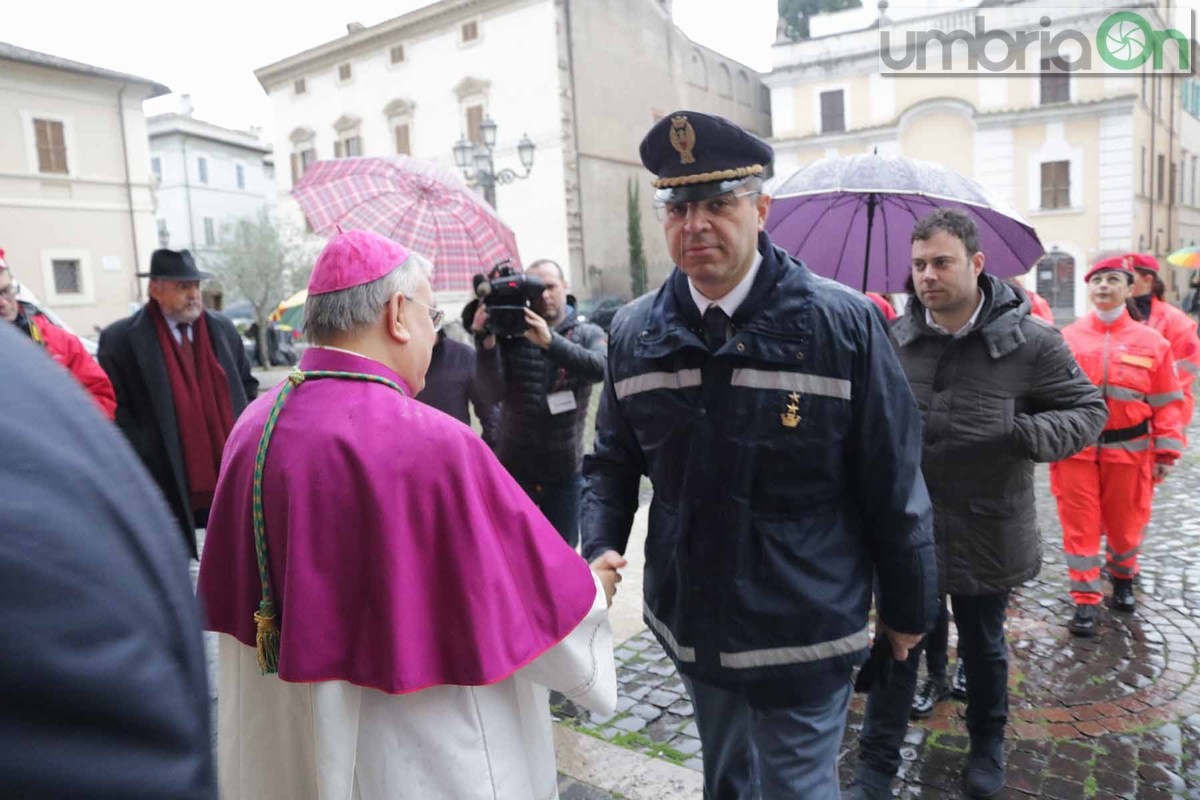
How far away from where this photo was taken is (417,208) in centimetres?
560

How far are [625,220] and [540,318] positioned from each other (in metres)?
29.9

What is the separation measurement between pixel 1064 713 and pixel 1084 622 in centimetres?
105

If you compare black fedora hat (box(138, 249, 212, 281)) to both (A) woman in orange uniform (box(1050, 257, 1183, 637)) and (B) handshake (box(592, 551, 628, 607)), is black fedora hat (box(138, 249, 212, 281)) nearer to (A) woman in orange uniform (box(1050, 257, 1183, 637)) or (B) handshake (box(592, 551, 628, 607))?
(B) handshake (box(592, 551, 628, 607))

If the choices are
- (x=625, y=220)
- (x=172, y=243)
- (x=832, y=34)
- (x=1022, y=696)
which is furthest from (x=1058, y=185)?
(x=172, y=243)

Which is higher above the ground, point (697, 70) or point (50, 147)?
point (697, 70)

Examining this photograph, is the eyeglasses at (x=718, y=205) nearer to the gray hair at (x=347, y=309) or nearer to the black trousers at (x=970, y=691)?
the gray hair at (x=347, y=309)

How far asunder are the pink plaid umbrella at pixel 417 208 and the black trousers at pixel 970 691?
10.8 feet

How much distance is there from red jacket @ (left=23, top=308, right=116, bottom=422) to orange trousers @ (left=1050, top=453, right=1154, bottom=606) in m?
5.30

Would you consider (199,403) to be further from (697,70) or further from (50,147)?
(697,70)

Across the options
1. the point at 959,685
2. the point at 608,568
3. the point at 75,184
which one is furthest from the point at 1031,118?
the point at 608,568

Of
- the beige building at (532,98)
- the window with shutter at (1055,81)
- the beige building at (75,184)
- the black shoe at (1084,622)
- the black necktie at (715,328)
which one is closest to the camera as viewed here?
the black necktie at (715,328)

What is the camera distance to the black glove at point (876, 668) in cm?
278

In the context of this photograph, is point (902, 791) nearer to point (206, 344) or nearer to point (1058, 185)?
point (206, 344)

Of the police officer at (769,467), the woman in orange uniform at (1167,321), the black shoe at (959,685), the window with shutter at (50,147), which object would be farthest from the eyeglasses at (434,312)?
the window with shutter at (50,147)
